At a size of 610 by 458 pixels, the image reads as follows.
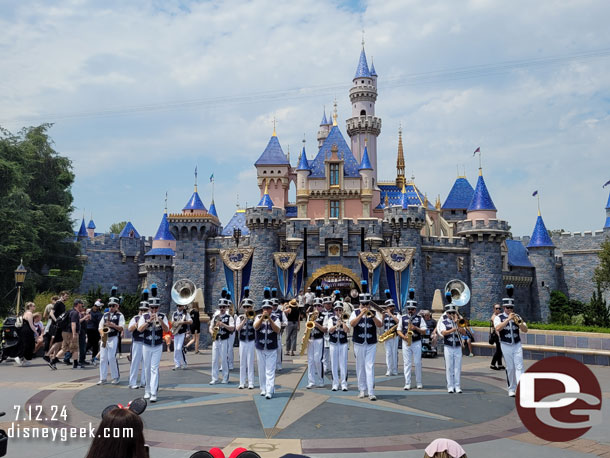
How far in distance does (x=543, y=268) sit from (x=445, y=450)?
40.6 m

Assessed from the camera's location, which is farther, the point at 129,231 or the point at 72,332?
the point at 129,231

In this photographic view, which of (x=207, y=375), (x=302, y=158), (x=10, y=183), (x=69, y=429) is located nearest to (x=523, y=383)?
(x=69, y=429)

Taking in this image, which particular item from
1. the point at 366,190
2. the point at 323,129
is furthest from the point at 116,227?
the point at 366,190

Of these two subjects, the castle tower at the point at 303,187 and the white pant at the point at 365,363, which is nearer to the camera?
the white pant at the point at 365,363

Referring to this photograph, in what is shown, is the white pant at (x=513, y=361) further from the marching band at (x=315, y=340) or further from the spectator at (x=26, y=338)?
the spectator at (x=26, y=338)

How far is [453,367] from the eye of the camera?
31.4 ft

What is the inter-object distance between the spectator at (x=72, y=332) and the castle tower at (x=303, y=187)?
1035 inches

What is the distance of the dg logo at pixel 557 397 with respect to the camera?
402cm

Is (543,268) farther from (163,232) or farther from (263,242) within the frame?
(163,232)

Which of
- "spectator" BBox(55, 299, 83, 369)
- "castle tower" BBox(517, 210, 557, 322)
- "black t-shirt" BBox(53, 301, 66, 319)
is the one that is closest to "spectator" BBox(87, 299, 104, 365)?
"spectator" BBox(55, 299, 83, 369)

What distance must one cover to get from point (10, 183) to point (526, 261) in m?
35.9

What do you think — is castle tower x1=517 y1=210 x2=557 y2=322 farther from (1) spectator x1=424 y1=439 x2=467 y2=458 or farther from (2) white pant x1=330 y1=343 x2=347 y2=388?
(1) spectator x1=424 y1=439 x2=467 y2=458

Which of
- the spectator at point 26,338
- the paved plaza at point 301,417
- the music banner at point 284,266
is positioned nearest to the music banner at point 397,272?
the music banner at point 284,266

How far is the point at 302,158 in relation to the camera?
129 feet
